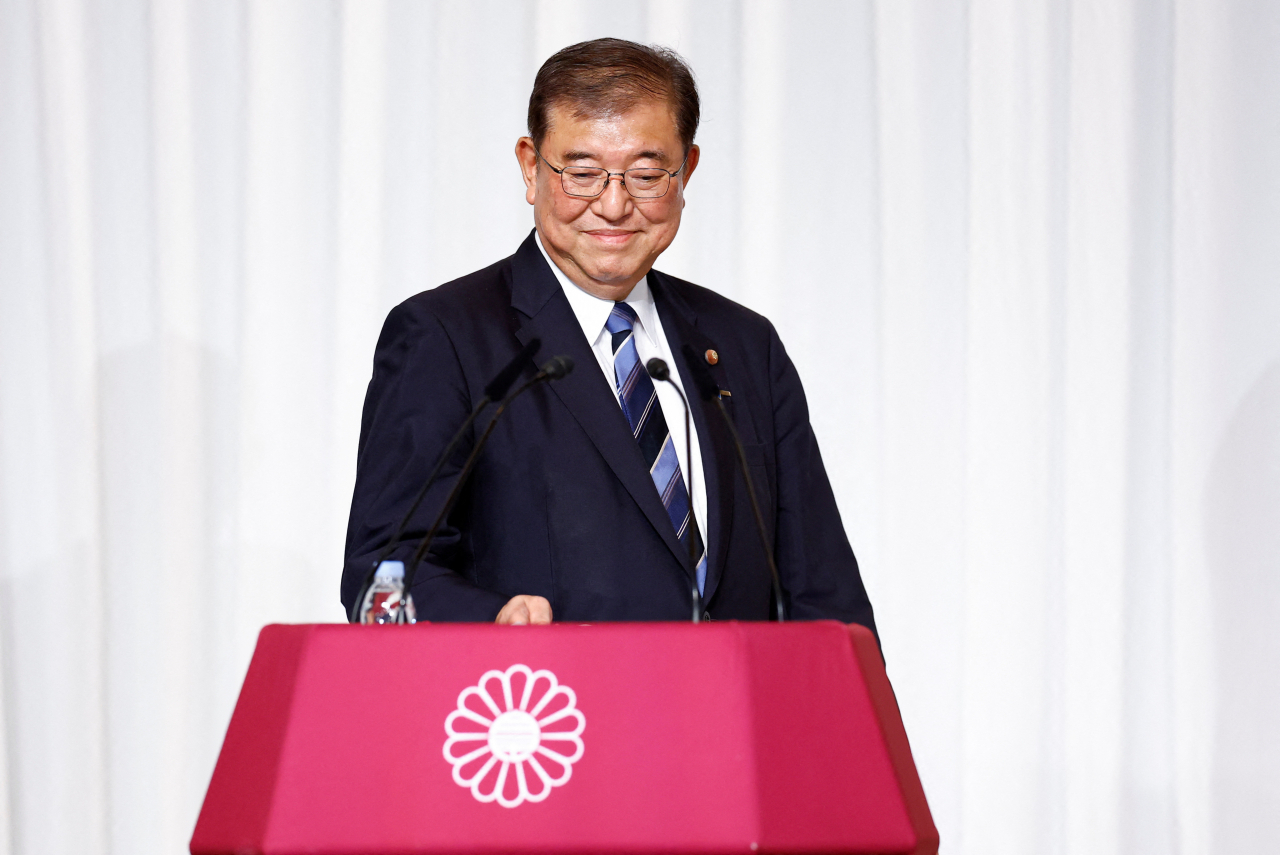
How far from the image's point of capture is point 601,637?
100 centimetres

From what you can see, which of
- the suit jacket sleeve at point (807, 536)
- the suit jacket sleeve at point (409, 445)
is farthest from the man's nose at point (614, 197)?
the suit jacket sleeve at point (807, 536)

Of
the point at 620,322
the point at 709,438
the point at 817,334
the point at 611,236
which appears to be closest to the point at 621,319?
the point at 620,322

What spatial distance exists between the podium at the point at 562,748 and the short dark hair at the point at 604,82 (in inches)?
37.9

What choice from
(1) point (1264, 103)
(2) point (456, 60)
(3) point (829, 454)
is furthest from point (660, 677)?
(1) point (1264, 103)

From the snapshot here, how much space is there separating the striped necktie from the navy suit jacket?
0.03 m

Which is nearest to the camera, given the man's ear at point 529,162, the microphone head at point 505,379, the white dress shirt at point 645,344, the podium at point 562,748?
the podium at point 562,748

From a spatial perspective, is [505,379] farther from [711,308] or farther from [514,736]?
[711,308]

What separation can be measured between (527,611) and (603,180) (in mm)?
733

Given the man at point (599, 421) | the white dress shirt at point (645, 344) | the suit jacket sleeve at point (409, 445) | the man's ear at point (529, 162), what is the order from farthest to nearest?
the man's ear at point (529, 162) < the white dress shirt at point (645, 344) < the man at point (599, 421) < the suit jacket sleeve at point (409, 445)

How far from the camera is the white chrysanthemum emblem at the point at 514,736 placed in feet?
3.13

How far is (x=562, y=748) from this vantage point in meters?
0.97

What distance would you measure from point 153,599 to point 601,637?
212 cm

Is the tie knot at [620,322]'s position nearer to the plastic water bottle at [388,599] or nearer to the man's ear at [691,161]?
the man's ear at [691,161]

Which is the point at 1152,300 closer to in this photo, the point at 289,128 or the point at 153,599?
the point at 289,128
